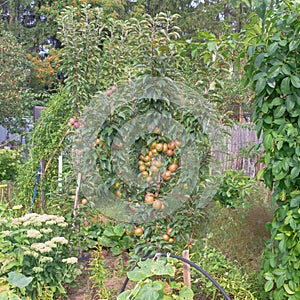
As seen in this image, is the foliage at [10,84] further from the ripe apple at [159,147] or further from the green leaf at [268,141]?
the green leaf at [268,141]

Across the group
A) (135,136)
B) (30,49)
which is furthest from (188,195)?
(30,49)

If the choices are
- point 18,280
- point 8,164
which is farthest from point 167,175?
point 8,164

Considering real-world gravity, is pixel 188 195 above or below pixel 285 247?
above

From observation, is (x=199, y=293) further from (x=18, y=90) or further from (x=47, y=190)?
(x=18, y=90)

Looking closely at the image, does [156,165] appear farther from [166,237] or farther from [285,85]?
[285,85]

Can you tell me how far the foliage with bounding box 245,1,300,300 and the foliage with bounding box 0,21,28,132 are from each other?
587cm

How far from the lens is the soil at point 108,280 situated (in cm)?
264

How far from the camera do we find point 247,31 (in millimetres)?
1913

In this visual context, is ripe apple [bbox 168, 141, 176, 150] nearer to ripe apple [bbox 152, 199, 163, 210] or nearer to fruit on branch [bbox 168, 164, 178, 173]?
fruit on branch [bbox 168, 164, 178, 173]

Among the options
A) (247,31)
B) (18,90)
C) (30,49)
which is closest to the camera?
(247,31)

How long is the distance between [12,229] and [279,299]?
1.69 m

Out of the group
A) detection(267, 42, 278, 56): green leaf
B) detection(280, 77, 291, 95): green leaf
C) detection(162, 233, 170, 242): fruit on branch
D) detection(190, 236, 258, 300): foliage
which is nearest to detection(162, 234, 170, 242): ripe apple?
detection(162, 233, 170, 242): fruit on branch

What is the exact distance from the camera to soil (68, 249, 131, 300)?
2639 mm

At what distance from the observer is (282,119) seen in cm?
193
